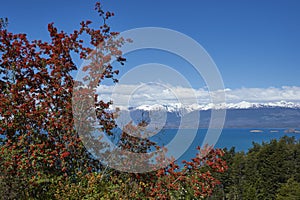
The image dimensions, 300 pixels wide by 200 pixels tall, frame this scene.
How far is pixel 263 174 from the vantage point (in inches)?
1973

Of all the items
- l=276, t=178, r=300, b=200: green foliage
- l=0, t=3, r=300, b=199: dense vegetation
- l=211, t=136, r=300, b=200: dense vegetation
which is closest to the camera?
l=0, t=3, r=300, b=199: dense vegetation

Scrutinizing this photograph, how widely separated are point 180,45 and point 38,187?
3092 millimetres

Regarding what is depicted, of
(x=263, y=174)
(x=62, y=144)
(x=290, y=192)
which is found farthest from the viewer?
(x=263, y=174)

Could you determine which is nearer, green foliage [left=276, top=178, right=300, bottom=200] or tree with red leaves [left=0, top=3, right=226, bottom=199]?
tree with red leaves [left=0, top=3, right=226, bottom=199]

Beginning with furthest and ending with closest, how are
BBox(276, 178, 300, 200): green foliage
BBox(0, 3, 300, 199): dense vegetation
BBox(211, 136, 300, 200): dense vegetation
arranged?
BBox(211, 136, 300, 200): dense vegetation, BBox(276, 178, 300, 200): green foliage, BBox(0, 3, 300, 199): dense vegetation

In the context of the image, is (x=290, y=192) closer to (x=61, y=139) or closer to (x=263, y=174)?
(x=263, y=174)

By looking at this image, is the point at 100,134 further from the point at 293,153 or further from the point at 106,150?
the point at 293,153

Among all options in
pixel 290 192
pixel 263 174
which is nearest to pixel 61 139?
pixel 290 192

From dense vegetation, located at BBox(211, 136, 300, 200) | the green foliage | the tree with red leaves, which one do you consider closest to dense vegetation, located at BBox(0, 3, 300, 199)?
the tree with red leaves

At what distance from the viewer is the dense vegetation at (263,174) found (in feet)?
160

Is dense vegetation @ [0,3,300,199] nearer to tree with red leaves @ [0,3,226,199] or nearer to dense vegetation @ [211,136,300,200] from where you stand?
tree with red leaves @ [0,3,226,199]

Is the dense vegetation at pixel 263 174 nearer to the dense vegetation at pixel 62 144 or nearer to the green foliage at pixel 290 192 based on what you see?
the green foliage at pixel 290 192

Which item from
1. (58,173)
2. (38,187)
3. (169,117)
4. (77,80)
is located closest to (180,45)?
(169,117)

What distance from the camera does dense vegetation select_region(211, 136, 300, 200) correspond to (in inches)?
1921
